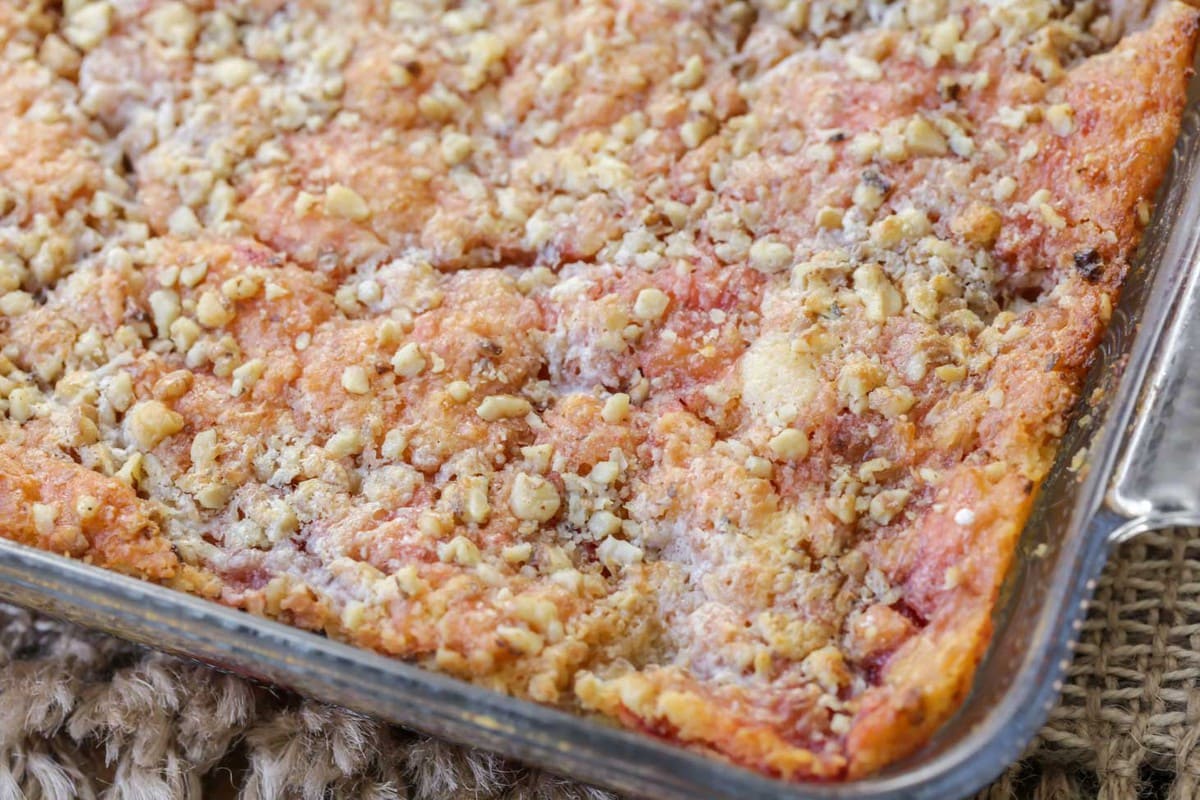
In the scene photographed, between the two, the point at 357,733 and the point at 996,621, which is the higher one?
the point at 996,621

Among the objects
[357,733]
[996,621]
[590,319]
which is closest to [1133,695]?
[996,621]

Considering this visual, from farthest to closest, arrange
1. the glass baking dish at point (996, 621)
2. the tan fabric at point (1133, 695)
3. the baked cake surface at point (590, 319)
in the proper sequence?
the tan fabric at point (1133, 695), the baked cake surface at point (590, 319), the glass baking dish at point (996, 621)

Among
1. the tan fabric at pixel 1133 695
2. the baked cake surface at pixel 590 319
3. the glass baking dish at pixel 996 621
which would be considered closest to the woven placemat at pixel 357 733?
the tan fabric at pixel 1133 695

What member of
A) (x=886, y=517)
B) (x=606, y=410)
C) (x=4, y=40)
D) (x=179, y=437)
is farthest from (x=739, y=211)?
(x=4, y=40)

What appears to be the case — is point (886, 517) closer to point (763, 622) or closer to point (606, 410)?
point (763, 622)

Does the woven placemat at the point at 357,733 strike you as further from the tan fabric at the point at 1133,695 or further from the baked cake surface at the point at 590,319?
the baked cake surface at the point at 590,319

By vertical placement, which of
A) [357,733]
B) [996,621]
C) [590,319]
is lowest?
[357,733]

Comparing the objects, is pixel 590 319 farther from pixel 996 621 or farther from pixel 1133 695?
pixel 1133 695
